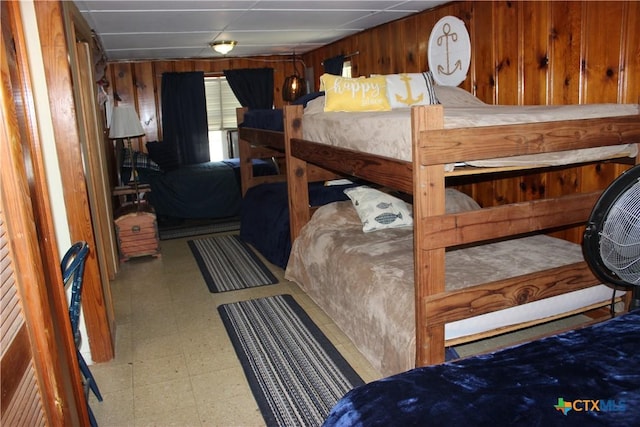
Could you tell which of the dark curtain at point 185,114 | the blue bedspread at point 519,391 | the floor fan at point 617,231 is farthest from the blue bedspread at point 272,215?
the blue bedspread at point 519,391

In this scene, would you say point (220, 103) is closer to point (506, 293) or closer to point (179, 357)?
point (179, 357)

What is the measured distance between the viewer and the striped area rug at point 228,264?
12.6ft

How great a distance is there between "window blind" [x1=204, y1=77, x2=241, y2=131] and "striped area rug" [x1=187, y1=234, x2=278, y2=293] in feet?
8.92

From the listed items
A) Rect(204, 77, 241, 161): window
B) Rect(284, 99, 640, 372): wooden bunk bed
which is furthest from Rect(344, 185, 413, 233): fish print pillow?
Rect(204, 77, 241, 161): window

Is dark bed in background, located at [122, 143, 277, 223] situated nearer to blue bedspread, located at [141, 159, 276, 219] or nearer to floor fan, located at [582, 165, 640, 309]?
blue bedspread, located at [141, 159, 276, 219]

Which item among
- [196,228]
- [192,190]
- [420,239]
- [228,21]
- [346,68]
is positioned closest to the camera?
[420,239]

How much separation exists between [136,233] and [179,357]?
6.52 feet

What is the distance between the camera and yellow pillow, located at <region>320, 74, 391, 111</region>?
3.08m

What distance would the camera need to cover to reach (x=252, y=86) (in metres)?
7.08

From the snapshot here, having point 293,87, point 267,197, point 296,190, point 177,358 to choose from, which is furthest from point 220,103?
point 177,358

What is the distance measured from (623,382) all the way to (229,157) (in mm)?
6705

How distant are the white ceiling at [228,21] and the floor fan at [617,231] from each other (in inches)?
97.1

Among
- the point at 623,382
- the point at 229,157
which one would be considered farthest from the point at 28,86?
the point at 229,157

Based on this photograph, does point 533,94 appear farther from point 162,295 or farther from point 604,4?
point 162,295
